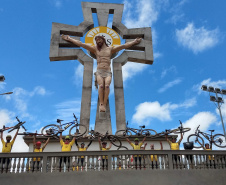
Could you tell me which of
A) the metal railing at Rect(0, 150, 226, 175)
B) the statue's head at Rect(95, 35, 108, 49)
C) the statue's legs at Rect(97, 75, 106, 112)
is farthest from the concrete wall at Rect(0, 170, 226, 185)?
the statue's head at Rect(95, 35, 108, 49)

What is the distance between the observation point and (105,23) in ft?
62.9

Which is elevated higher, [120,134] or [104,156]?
[120,134]

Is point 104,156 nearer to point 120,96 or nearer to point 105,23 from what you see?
point 120,96

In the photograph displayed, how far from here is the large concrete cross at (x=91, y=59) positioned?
16562mm

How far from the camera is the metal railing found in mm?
9266

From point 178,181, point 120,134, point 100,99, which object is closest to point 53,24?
point 100,99

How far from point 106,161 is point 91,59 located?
980 centimetres

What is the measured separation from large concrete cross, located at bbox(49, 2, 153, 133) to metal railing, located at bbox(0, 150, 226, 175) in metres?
6.43

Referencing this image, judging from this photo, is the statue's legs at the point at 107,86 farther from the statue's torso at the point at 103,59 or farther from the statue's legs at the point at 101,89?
the statue's torso at the point at 103,59

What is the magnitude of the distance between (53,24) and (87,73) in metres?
4.58

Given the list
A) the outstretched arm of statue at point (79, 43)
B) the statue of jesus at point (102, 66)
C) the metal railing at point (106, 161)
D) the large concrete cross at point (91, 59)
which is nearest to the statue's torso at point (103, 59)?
the statue of jesus at point (102, 66)

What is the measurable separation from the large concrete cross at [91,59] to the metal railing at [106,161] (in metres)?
6.43

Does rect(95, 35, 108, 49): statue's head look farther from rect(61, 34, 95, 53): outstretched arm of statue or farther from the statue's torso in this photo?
rect(61, 34, 95, 53): outstretched arm of statue

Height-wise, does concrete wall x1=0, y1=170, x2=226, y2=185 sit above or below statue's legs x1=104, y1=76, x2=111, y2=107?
below
